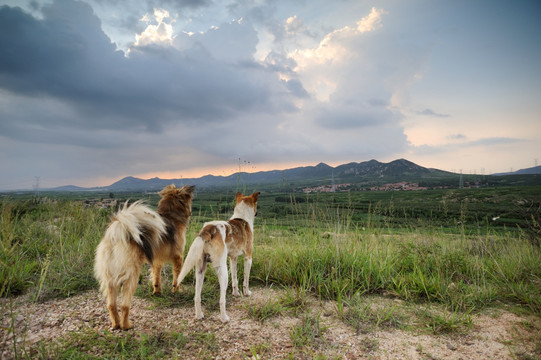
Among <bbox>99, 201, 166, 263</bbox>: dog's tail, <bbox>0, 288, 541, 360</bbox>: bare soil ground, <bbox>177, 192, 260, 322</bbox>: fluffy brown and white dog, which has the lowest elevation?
<bbox>0, 288, 541, 360</bbox>: bare soil ground

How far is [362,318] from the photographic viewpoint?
10.8 ft

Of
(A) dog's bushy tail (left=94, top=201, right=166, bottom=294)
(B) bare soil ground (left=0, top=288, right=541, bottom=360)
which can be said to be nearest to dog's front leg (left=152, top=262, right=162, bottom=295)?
(B) bare soil ground (left=0, top=288, right=541, bottom=360)

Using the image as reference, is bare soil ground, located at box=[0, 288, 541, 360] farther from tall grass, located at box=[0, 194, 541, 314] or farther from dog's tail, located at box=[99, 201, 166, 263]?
dog's tail, located at box=[99, 201, 166, 263]

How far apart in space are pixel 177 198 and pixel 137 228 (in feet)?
5.58

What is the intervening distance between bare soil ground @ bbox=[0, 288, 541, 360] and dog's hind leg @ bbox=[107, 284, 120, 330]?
0.18 meters

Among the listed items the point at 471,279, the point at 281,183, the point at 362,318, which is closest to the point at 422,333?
the point at 362,318

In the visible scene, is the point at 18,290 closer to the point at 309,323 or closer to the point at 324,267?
the point at 309,323

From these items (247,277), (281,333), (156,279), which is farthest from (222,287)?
(156,279)

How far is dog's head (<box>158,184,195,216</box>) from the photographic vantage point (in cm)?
473

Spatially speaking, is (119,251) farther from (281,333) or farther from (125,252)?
(281,333)

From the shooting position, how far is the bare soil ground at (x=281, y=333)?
2699 millimetres

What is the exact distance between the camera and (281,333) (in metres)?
3.06

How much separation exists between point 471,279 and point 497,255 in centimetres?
249

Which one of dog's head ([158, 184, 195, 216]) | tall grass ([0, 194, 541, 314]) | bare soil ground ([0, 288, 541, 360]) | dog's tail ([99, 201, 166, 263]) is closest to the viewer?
bare soil ground ([0, 288, 541, 360])
